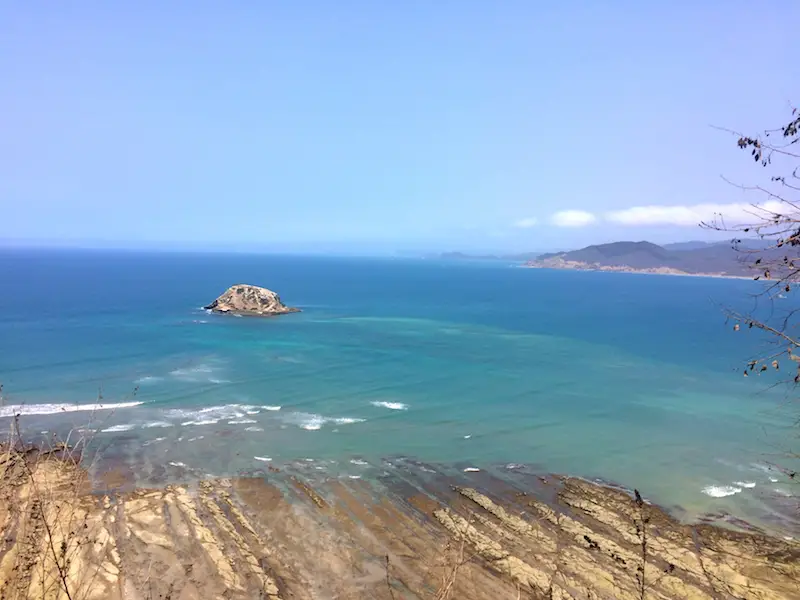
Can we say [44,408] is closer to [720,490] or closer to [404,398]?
[404,398]

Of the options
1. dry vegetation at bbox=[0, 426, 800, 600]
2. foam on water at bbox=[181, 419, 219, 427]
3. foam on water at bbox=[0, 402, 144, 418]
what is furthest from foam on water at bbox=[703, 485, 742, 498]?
foam on water at bbox=[0, 402, 144, 418]

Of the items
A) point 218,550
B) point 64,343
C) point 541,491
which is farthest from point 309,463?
point 64,343

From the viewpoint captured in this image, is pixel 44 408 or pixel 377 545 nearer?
pixel 377 545

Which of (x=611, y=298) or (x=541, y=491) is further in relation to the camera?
(x=611, y=298)

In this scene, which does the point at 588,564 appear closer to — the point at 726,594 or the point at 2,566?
the point at 726,594

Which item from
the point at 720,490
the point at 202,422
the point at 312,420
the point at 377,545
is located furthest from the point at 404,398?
the point at 720,490

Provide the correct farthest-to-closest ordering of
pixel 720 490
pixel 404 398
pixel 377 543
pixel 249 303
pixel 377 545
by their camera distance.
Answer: pixel 249 303
pixel 404 398
pixel 720 490
pixel 377 543
pixel 377 545

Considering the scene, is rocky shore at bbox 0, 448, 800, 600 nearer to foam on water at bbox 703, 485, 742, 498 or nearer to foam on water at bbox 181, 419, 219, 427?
foam on water at bbox 703, 485, 742, 498
